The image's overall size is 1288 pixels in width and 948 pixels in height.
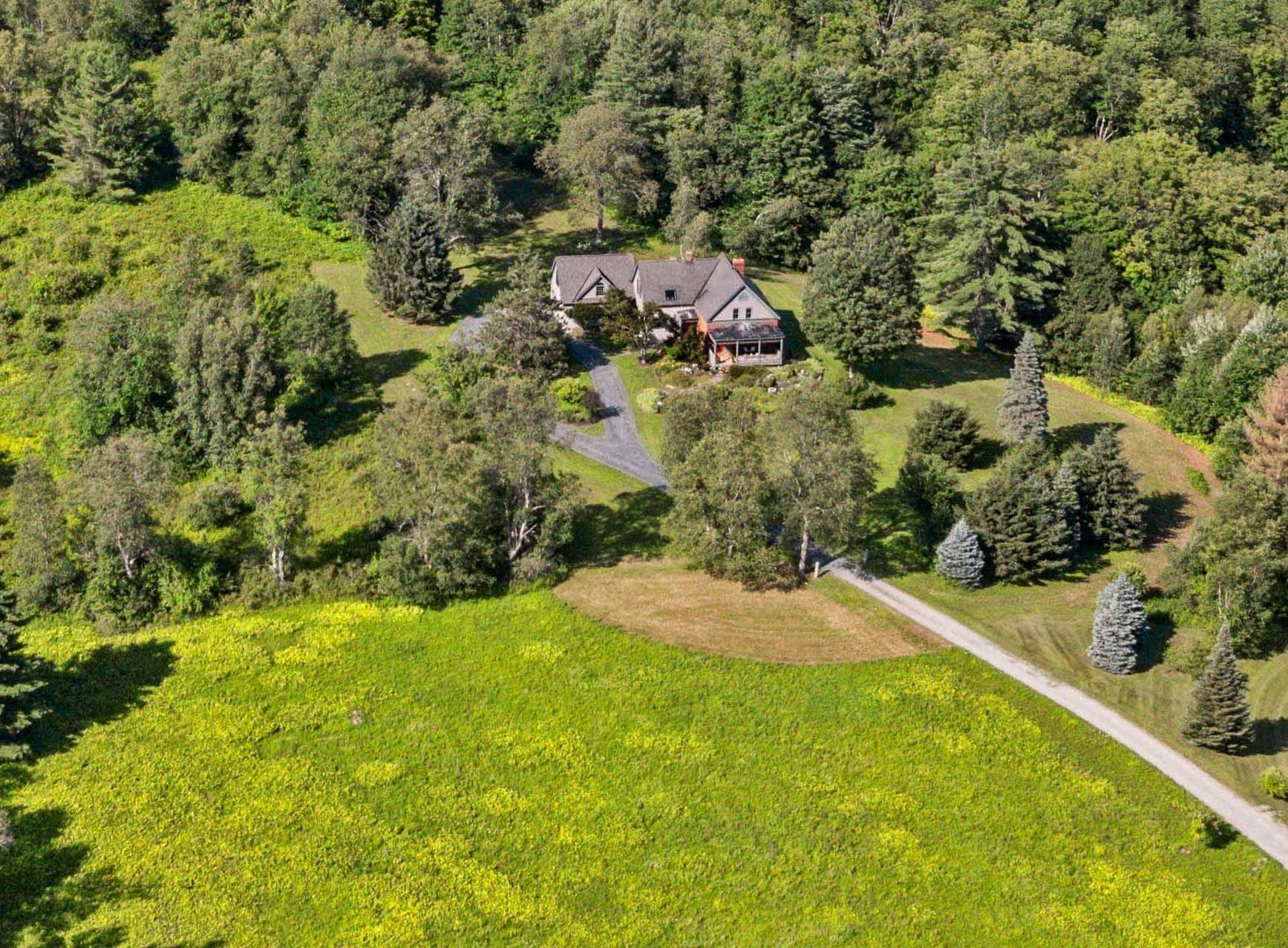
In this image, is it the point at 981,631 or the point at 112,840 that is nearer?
the point at 112,840

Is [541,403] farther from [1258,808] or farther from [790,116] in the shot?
[790,116]

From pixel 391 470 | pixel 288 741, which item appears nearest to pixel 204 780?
pixel 288 741

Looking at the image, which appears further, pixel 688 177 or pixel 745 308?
pixel 688 177

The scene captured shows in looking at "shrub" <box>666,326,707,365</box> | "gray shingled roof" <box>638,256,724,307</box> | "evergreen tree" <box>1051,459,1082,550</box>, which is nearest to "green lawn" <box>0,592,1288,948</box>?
"evergreen tree" <box>1051,459,1082,550</box>

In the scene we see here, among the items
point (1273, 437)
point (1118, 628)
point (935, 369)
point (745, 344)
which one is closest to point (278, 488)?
point (745, 344)

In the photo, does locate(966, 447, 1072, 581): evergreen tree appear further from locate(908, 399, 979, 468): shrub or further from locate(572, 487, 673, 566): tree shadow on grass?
locate(572, 487, 673, 566): tree shadow on grass

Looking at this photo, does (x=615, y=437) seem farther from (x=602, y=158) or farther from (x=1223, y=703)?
(x=1223, y=703)
